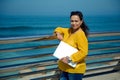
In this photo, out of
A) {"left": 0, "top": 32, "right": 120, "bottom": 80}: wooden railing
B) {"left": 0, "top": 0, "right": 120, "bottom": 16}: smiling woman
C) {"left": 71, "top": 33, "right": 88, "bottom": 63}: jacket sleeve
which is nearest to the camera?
{"left": 71, "top": 33, "right": 88, "bottom": 63}: jacket sleeve

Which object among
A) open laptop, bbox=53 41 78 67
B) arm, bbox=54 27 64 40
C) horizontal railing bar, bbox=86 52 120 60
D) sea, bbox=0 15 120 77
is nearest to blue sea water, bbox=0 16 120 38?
sea, bbox=0 15 120 77

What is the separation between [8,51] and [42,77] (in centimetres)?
88

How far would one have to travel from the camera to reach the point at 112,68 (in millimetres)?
5961

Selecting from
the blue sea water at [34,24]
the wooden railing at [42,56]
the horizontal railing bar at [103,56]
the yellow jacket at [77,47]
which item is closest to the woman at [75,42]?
the yellow jacket at [77,47]

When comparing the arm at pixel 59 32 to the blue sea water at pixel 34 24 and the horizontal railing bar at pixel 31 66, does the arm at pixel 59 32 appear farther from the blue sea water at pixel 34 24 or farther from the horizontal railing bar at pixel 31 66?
the horizontal railing bar at pixel 31 66

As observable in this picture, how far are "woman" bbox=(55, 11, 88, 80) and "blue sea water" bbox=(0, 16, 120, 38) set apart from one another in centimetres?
22

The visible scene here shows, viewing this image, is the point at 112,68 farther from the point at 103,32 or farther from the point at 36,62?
the point at 36,62

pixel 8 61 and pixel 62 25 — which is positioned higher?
pixel 62 25

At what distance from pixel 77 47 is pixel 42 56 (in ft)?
2.74

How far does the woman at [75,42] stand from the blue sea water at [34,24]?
224mm

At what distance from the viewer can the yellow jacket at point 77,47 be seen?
3961 millimetres

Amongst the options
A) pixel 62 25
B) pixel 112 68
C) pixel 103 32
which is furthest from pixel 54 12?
pixel 112 68

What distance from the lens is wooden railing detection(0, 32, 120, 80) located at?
4.38m

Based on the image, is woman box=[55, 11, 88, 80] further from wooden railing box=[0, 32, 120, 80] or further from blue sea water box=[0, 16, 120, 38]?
wooden railing box=[0, 32, 120, 80]
